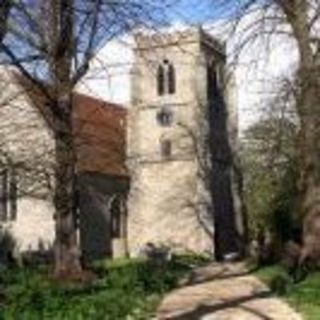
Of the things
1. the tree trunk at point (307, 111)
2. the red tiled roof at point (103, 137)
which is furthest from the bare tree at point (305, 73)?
the red tiled roof at point (103, 137)

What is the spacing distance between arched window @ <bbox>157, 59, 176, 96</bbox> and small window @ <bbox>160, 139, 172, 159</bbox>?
11.9 feet

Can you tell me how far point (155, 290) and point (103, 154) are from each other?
38675mm

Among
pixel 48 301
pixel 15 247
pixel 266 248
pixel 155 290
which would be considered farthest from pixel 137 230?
pixel 48 301

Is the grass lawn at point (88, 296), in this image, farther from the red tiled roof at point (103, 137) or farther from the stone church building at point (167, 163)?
the stone church building at point (167, 163)

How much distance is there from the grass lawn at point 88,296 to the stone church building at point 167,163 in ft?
99.3

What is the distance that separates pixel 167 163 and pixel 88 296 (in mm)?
43832

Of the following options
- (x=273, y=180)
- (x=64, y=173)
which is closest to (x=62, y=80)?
(x=64, y=173)

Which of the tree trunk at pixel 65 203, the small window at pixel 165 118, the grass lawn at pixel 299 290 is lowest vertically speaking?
the grass lawn at pixel 299 290

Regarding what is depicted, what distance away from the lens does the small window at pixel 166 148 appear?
66.1 m

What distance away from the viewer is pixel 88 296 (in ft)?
72.9

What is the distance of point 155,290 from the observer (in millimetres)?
24938

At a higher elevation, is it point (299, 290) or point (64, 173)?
point (64, 173)

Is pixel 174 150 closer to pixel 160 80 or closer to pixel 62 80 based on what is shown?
pixel 160 80

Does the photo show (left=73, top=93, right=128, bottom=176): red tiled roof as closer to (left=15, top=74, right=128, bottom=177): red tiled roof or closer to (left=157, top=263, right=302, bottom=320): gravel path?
(left=15, top=74, right=128, bottom=177): red tiled roof
